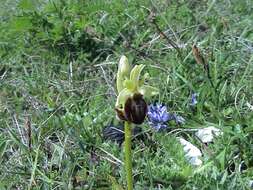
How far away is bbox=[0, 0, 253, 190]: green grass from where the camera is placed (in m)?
2.03

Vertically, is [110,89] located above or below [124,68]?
below

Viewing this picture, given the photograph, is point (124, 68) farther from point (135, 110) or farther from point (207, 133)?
point (207, 133)

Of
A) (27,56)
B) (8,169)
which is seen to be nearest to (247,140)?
(8,169)

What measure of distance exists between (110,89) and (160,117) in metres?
0.38

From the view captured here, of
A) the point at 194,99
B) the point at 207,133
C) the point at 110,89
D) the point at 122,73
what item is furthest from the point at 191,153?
the point at 122,73

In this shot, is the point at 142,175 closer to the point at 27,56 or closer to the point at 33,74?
the point at 33,74

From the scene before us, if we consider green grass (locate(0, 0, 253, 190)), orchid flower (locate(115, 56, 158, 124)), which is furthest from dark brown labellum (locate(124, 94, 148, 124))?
green grass (locate(0, 0, 253, 190))

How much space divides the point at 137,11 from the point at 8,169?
153 cm

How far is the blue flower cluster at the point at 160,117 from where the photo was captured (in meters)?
2.24

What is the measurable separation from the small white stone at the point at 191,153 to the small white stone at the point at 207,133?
0.05 metres

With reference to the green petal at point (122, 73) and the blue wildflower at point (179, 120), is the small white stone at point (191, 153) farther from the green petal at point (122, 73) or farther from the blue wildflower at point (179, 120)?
the green petal at point (122, 73)

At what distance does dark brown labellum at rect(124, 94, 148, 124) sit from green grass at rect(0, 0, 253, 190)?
573mm

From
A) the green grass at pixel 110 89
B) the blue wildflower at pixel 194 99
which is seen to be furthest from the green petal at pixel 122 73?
the blue wildflower at pixel 194 99

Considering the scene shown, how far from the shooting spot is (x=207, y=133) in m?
2.20
